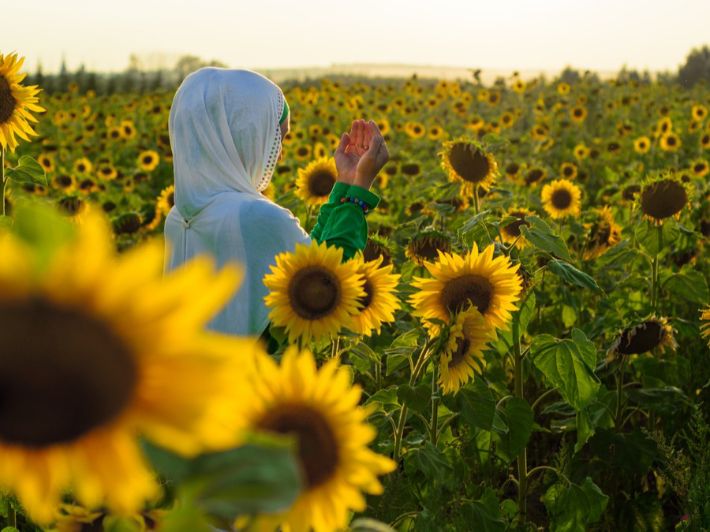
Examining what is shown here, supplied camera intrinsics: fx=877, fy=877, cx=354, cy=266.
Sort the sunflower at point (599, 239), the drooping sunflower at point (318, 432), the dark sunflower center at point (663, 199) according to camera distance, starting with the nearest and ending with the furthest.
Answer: the drooping sunflower at point (318, 432) < the dark sunflower center at point (663, 199) < the sunflower at point (599, 239)

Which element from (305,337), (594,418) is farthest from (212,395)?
(594,418)

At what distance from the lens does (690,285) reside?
305 centimetres

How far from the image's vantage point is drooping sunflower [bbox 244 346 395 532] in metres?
0.64

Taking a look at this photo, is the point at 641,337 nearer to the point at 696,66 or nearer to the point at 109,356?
the point at 109,356

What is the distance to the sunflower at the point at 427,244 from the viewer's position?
254 cm

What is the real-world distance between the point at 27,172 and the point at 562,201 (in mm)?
2959

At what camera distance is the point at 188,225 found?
2100 millimetres

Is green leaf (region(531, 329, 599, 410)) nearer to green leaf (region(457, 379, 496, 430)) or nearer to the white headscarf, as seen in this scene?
green leaf (region(457, 379, 496, 430))

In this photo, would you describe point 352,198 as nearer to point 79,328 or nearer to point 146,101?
point 79,328

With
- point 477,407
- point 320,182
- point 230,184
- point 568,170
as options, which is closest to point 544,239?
point 477,407

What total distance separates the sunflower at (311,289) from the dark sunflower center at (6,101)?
148cm

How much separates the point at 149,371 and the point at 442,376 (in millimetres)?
1271

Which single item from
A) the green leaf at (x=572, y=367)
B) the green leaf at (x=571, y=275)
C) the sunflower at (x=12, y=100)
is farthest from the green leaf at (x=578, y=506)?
the sunflower at (x=12, y=100)

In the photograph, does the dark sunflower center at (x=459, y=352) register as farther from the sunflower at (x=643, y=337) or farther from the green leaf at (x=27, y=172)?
the green leaf at (x=27, y=172)
